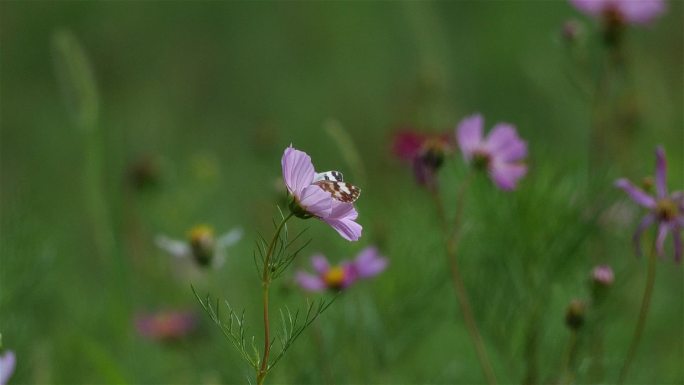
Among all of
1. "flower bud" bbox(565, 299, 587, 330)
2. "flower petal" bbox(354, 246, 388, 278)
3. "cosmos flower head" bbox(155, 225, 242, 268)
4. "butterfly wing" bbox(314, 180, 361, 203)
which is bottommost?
"cosmos flower head" bbox(155, 225, 242, 268)

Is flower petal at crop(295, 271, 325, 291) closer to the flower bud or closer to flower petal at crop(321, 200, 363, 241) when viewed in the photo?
the flower bud

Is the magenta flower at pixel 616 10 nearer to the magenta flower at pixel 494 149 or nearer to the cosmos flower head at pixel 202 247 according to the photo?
the magenta flower at pixel 494 149

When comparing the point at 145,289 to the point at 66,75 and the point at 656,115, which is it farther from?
the point at 656,115

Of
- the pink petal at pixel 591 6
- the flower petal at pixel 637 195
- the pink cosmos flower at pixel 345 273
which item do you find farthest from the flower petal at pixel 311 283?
the pink petal at pixel 591 6

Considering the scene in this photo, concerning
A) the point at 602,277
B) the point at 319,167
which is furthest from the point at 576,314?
the point at 319,167

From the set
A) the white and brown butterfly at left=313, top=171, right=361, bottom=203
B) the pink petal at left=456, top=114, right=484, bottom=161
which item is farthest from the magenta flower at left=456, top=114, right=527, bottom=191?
the white and brown butterfly at left=313, top=171, right=361, bottom=203

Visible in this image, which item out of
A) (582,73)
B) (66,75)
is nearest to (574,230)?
(582,73)
